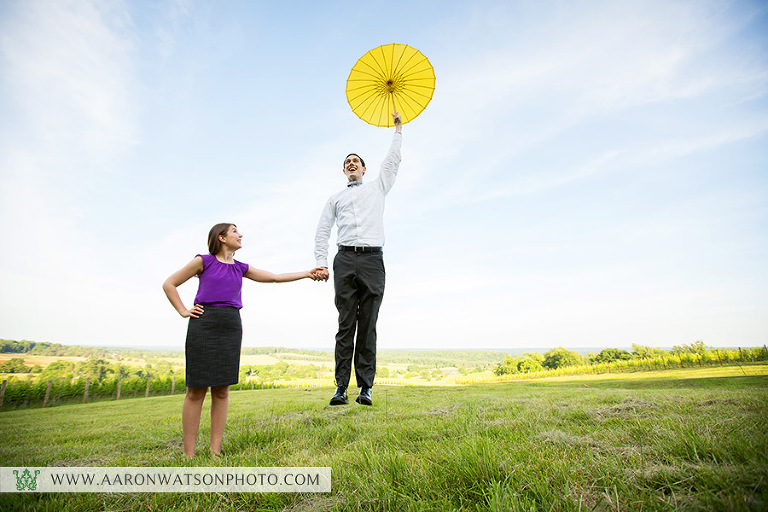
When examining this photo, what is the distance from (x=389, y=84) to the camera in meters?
4.86

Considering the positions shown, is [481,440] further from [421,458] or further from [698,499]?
[698,499]

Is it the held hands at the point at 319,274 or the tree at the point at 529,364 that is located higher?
the held hands at the point at 319,274

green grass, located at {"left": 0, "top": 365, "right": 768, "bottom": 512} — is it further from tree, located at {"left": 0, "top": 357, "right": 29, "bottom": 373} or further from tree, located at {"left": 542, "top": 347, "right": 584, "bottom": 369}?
tree, located at {"left": 542, "top": 347, "right": 584, "bottom": 369}

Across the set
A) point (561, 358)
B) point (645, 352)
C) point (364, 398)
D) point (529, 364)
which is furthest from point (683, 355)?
point (364, 398)

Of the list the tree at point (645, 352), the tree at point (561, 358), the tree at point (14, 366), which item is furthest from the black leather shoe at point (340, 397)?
the tree at point (561, 358)

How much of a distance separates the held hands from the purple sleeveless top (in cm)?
101

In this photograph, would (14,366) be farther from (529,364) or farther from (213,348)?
(529,364)

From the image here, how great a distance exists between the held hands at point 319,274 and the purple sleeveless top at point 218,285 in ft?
3.31

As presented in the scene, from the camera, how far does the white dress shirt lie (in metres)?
4.18

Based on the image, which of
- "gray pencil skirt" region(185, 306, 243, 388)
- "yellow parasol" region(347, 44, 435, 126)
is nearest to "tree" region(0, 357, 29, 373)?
"gray pencil skirt" region(185, 306, 243, 388)

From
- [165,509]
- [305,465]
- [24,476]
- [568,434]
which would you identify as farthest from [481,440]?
[24,476]

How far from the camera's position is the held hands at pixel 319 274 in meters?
3.93

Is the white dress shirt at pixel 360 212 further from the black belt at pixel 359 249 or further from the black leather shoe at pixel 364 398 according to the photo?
the black leather shoe at pixel 364 398

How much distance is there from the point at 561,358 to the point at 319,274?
190 ft
